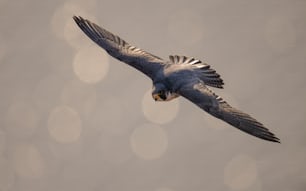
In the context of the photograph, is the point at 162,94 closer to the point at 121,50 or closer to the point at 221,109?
the point at 221,109

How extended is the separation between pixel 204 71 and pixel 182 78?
46cm

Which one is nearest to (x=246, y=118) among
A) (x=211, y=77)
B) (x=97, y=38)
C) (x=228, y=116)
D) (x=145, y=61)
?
(x=228, y=116)

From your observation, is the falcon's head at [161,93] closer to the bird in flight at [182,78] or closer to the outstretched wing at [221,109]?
the bird in flight at [182,78]

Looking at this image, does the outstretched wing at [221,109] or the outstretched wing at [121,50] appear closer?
the outstretched wing at [221,109]

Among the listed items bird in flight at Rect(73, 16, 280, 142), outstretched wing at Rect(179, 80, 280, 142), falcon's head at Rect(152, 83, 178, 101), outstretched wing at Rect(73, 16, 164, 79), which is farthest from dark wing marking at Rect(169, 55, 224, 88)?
falcon's head at Rect(152, 83, 178, 101)

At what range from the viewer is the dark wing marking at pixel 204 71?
9500 millimetres

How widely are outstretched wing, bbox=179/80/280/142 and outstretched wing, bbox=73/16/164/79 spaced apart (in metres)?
1.21

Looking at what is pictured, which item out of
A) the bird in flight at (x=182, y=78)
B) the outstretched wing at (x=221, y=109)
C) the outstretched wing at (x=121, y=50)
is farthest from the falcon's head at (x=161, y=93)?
the outstretched wing at (x=121, y=50)

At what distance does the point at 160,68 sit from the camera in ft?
34.6

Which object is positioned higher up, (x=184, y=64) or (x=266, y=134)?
(x=184, y=64)

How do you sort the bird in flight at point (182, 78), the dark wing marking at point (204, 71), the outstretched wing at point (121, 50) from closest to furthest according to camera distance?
1. the bird in flight at point (182, 78)
2. the dark wing marking at point (204, 71)
3. the outstretched wing at point (121, 50)

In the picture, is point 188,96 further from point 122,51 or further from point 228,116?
point 122,51

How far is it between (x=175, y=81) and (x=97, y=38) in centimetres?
231

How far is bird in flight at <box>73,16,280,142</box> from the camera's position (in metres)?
8.98
